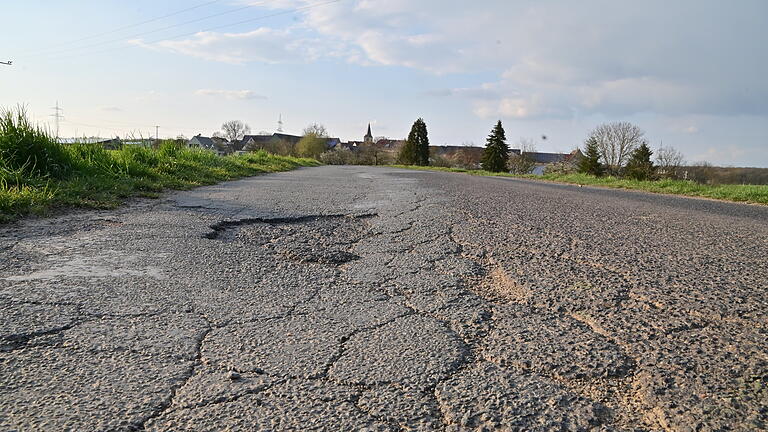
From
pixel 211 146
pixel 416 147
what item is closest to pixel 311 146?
Result: pixel 416 147

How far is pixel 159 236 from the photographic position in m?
3.99

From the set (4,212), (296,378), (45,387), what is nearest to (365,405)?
(296,378)

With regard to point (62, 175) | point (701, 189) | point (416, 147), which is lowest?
point (62, 175)

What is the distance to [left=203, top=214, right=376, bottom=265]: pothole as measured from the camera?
3.53 metres

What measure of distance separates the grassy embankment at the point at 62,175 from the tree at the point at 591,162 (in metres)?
44.0

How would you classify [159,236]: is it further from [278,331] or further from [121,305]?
[278,331]

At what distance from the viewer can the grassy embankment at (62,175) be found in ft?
16.5

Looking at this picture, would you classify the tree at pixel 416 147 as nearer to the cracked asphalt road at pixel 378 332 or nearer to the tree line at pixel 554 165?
the tree line at pixel 554 165

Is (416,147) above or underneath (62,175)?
above

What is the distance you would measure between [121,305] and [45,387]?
2.53 ft

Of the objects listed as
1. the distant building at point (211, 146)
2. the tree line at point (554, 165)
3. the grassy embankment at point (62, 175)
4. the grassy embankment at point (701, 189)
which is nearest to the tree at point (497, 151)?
the tree line at point (554, 165)

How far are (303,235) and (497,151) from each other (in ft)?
180

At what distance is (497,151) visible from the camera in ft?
186

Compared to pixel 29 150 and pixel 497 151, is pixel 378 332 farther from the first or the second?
pixel 497 151
